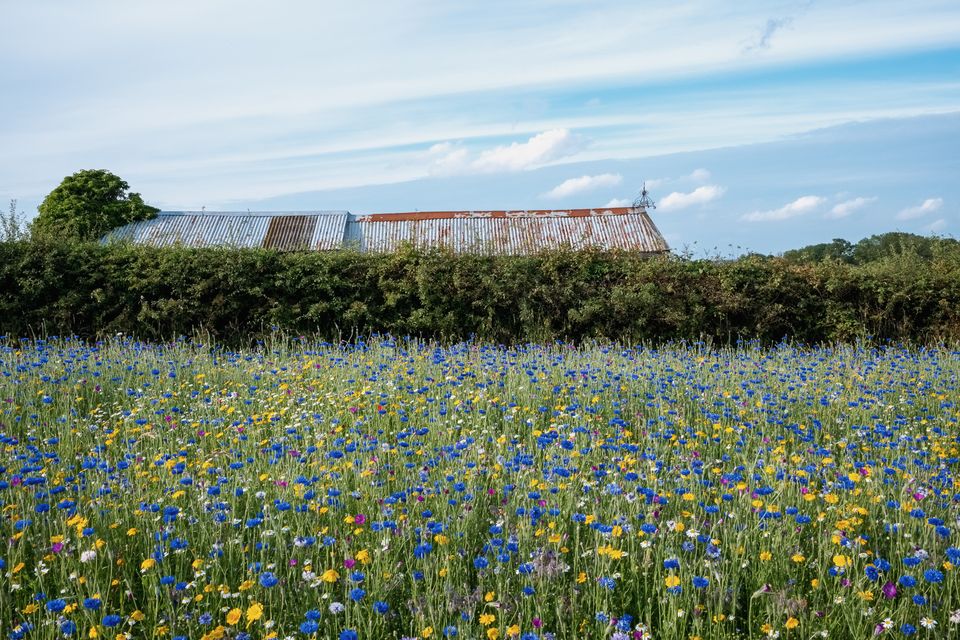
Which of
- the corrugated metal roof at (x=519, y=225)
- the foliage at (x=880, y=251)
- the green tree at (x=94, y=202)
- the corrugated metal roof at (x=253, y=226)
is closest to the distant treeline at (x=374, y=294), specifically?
the foliage at (x=880, y=251)

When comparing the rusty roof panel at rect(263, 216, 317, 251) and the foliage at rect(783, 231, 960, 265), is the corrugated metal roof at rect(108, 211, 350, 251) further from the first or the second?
the foliage at rect(783, 231, 960, 265)

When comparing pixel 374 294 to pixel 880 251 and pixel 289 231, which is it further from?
pixel 289 231

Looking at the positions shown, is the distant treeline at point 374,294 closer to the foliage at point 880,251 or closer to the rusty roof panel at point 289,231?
the foliage at point 880,251

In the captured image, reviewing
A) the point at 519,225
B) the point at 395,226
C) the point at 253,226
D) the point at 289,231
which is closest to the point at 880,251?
the point at 519,225

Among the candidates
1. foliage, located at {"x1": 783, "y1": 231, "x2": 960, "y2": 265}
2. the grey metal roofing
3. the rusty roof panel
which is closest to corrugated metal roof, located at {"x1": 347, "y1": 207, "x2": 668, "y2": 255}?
the grey metal roofing

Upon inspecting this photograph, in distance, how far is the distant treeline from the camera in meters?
11.6

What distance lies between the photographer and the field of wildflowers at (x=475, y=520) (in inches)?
115

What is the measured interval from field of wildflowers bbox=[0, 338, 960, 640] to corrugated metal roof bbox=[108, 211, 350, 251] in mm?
28657

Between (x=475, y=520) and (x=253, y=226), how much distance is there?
110 ft

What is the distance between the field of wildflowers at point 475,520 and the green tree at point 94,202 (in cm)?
3431

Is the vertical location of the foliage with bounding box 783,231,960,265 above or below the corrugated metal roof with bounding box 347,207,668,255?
below

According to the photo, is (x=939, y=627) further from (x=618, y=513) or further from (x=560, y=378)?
(x=560, y=378)

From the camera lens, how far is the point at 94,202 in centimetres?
3788

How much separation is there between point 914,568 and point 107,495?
12.9ft
